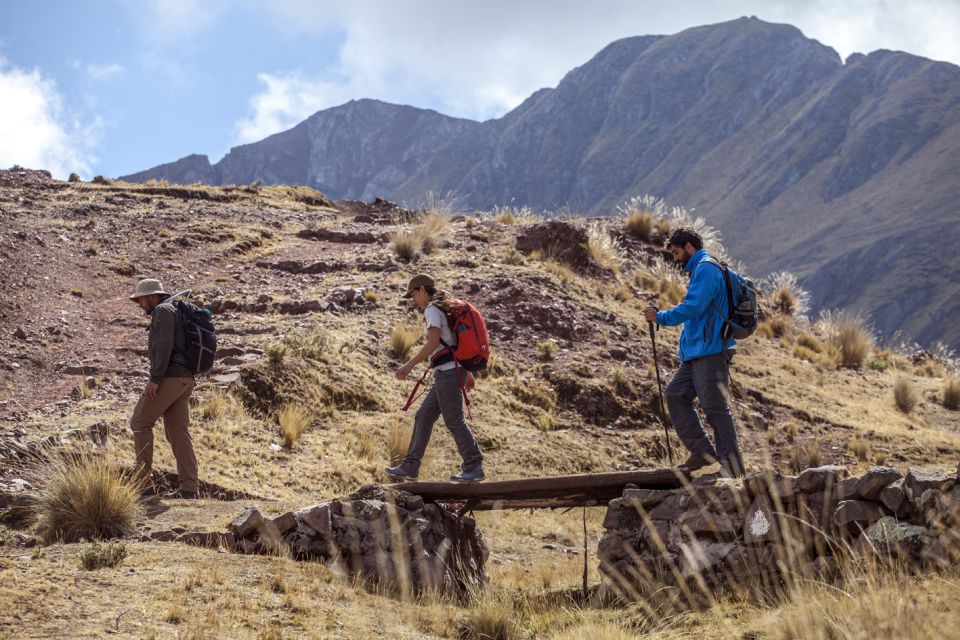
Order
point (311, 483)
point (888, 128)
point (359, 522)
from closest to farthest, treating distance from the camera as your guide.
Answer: point (359, 522)
point (311, 483)
point (888, 128)

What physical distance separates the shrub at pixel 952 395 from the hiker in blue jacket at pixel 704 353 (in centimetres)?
1206

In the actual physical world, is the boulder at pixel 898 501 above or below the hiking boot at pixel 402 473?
below

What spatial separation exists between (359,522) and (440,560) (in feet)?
2.51

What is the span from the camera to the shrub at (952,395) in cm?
1730

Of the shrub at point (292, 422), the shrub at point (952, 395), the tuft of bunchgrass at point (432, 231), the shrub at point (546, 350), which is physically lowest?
the shrub at point (952, 395)

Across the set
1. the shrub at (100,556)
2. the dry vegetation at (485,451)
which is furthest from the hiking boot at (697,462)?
the shrub at (100,556)

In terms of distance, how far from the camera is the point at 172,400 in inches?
346

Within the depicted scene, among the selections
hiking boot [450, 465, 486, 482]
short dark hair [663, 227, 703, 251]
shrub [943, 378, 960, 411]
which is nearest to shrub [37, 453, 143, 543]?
hiking boot [450, 465, 486, 482]

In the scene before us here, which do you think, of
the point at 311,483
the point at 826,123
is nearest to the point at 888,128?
the point at 826,123

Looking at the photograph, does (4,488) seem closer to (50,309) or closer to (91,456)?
(91,456)

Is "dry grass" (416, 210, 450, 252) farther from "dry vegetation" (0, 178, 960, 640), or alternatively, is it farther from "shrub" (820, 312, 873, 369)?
"shrub" (820, 312, 873, 369)

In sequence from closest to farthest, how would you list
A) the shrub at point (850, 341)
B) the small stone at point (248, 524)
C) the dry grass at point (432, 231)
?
the small stone at point (248, 524) → the shrub at point (850, 341) → the dry grass at point (432, 231)

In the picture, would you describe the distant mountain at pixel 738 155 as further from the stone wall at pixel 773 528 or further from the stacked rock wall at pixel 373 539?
the stacked rock wall at pixel 373 539

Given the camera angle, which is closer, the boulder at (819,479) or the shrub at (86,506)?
the boulder at (819,479)
